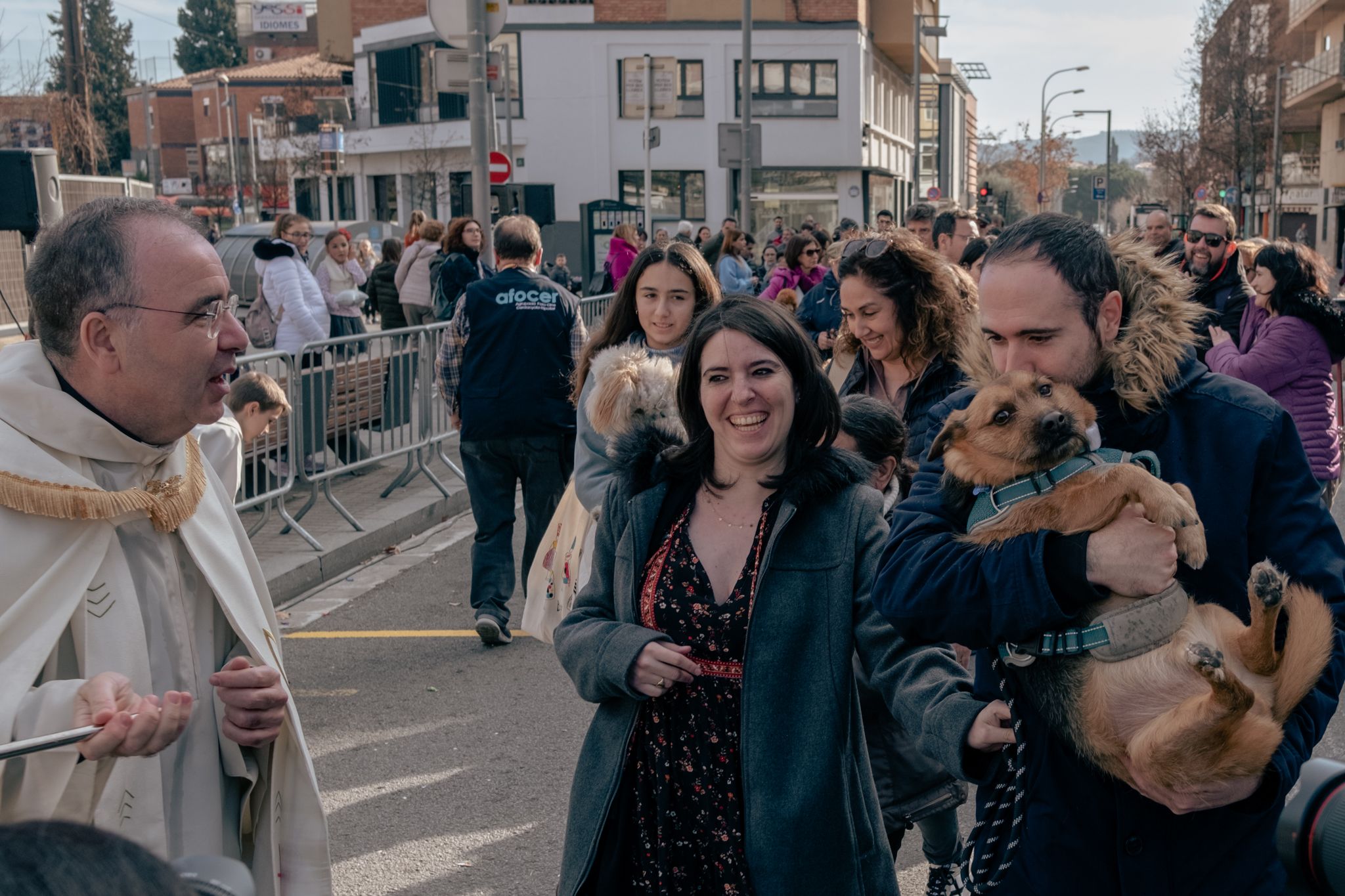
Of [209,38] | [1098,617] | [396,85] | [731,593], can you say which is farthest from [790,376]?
[209,38]

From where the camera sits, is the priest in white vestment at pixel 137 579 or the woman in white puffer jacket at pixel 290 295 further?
the woman in white puffer jacket at pixel 290 295

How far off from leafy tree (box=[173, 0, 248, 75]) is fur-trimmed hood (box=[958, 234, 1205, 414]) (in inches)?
4744

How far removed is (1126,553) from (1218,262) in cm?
A: 924

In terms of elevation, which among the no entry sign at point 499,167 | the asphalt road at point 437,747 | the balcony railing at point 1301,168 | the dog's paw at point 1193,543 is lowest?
the asphalt road at point 437,747

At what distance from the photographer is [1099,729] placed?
7.18ft

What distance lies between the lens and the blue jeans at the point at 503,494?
24.2 feet

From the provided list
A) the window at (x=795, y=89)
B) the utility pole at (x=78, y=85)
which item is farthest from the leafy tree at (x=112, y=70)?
the utility pole at (x=78, y=85)

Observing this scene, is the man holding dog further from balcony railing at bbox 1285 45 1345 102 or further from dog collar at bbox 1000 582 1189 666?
balcony railing at bbox 1285 45 1345 102

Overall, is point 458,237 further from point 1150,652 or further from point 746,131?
point 746,131

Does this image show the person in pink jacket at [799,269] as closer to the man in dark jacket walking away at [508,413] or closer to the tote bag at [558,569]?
the man in dark jacket walking away at [508,413]

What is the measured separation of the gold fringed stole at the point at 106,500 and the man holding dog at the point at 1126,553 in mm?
1402

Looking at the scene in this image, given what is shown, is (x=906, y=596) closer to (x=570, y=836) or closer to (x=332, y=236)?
(x=570, y=836)

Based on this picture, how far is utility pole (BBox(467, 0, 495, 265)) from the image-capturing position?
12.5 metres

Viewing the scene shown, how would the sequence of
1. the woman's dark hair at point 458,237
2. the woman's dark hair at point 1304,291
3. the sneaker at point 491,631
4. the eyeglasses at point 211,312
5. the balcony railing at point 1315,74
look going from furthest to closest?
the balcony railing at point 1315,74, the woman's dark hair at point 458,237, the sneaker at point 491,631, the woman's dark hair at point 1304,291, the eyeglasses at point 211,312
